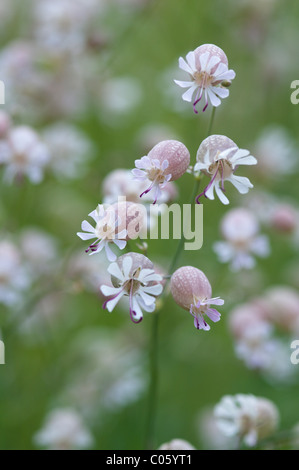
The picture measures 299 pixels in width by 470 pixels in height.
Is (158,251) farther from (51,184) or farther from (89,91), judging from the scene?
(89,91)

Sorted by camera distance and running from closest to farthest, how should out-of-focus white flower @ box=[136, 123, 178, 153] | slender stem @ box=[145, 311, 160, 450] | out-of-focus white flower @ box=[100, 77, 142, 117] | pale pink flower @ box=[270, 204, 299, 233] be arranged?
slender stem @ box=[145, 311, 160, 450], pale pink flower @ box=[270, 204, 299, 233], out-of-focus white flower @ box=[136, 123, 178, 153], out-of-focus white flower @ box=[100, 77, 142, 117]

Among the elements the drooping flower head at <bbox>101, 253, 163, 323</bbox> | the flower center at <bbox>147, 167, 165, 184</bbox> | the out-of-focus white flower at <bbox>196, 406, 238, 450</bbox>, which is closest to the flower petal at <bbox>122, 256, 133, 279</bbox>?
the drooping flower head at <bbox>101, 253, 163, 323</bbox>

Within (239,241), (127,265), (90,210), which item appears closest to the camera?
(127,265)

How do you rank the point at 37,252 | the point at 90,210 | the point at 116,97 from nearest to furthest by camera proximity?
the point at 37,252 < the point at 90,210 < the point at 116,97

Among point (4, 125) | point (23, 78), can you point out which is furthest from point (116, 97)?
point (4, 125)

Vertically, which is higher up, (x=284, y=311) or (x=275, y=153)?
(x=275, y=153)

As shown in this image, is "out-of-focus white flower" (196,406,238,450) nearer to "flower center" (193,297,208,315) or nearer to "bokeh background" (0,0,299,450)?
"bokeh background" (0,0,299,450)

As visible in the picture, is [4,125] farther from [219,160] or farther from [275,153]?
[275,153]

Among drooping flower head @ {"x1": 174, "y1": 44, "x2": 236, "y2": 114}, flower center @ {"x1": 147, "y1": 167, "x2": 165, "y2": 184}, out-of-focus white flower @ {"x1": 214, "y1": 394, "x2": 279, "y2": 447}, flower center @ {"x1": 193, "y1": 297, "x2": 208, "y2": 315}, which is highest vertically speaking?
drooping flower head @ {"x1": 174, "y1": 44, "x2": 236, "y2": 114}
